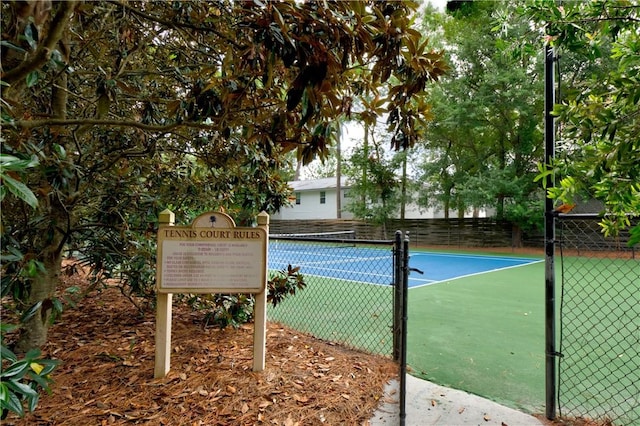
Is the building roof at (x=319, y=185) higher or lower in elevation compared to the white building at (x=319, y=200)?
higher

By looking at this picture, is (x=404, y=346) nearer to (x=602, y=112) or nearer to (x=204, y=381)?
(x=204, y=381)

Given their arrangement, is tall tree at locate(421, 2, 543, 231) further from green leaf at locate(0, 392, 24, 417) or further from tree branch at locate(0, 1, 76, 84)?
green leaf at locate(0, 392, 24, 417)

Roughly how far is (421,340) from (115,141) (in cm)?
397

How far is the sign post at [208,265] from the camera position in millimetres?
2623

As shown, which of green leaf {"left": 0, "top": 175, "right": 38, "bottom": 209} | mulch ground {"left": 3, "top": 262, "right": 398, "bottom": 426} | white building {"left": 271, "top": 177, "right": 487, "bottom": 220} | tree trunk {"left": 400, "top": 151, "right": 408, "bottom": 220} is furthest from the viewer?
white building {"left": 271, "top": 177, "right": 487, "bottom": 220}

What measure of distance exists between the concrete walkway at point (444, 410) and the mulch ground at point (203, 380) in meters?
0.11

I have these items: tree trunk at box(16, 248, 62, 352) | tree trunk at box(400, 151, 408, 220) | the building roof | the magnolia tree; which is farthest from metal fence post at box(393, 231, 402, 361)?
the building roof

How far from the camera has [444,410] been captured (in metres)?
2.44

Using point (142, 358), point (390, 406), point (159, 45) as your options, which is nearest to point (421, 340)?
point (390, 406)

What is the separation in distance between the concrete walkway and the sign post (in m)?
1.02

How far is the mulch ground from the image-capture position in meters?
2.19

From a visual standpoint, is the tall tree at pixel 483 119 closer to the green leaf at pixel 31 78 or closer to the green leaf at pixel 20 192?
the green leaf at pixel 31 78

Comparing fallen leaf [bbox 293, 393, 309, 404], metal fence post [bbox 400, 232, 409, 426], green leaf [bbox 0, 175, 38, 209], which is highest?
green leaf [bbox 0, 175, 38, 209]

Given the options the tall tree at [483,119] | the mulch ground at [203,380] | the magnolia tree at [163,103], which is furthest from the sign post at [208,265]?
the tall tree at [483,119]
